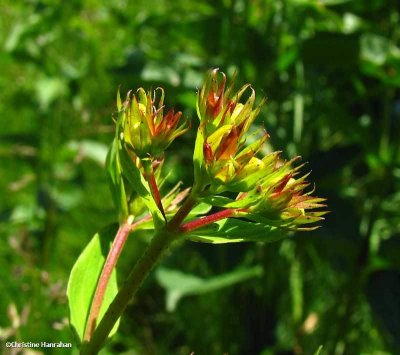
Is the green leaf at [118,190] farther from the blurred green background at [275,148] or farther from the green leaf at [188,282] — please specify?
the green leaf at [188,282]

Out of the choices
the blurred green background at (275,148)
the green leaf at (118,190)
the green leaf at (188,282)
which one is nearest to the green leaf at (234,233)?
the green leaf at (118,190)

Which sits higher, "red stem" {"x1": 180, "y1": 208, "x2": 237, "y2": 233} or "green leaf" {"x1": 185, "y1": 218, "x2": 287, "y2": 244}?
"red stem" {"x1": 180, "y1": 208, "x2": 237, "y2": 233}

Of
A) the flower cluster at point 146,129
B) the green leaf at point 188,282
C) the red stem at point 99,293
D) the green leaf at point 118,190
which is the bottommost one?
the green leaf at point 188,282

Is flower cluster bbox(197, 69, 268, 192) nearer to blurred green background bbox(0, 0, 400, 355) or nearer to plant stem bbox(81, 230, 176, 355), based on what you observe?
plant stem bbox(81, 230, 176, 355)

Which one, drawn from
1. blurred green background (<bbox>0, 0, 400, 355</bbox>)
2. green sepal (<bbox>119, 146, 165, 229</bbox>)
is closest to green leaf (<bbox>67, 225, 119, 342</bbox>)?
green sepal (<bbox>119, 146, 165, 229</bbox>)

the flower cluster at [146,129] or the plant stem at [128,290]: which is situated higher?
the flower cluster at [146,129]

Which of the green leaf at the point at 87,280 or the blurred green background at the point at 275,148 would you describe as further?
the blurred green background at the point at 275,148

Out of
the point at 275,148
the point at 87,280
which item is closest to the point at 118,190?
the point at 87,280
